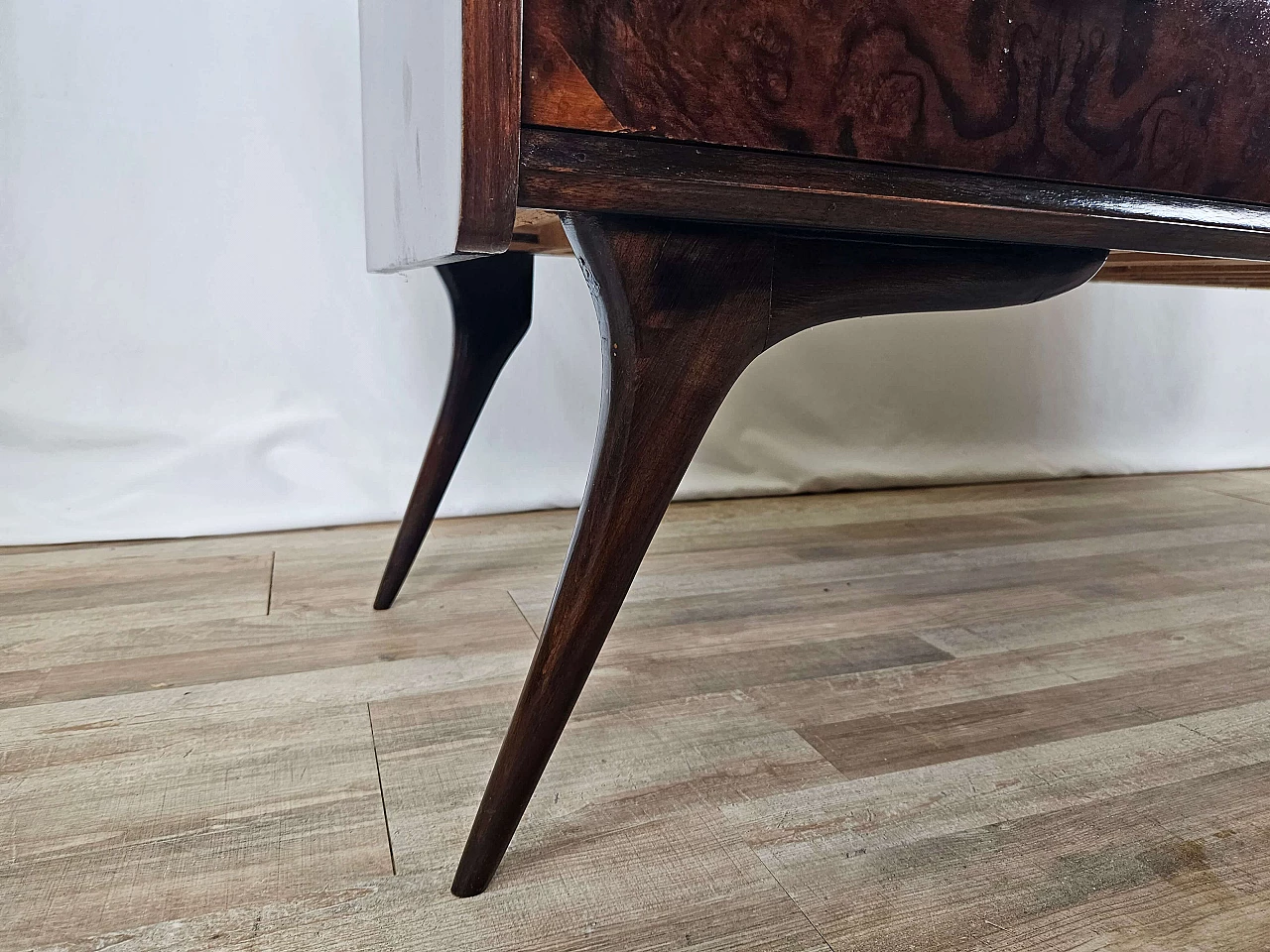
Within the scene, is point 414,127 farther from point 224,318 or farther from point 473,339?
point 224,318

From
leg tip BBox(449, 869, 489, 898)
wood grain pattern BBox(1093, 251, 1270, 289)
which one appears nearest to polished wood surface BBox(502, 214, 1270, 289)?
wood grain pattern BBox(1093, 251, 1270, 289)

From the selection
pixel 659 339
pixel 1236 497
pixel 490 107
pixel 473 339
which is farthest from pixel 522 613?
pixel 1236 497

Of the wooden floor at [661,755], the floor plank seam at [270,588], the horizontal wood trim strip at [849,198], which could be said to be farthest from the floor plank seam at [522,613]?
the horizontal wood trim strip at [849,198]

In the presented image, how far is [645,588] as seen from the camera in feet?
3.73

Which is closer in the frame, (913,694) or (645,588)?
(913,694)

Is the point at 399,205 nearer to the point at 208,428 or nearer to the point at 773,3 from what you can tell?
the point at 773,3

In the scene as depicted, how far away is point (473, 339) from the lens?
944 millimetres

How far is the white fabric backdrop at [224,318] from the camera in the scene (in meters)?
1.28

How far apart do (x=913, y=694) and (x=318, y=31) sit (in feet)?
4.10

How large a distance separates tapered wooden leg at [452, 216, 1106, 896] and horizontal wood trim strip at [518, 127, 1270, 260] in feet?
0.10

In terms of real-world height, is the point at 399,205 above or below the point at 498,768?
above

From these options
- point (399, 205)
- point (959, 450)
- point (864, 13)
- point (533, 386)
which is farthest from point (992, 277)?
point (959, 450)

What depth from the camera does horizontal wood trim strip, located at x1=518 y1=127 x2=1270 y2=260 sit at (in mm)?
422

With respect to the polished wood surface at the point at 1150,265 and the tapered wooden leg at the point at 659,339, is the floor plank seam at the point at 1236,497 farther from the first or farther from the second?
the tapered wooden leg at the point at 659,339
